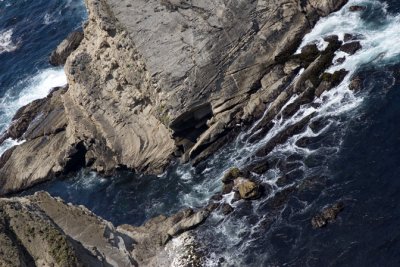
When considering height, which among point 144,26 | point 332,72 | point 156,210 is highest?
point 144,26

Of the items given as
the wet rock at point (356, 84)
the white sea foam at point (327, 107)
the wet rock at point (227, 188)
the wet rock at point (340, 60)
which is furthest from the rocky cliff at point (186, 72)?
the wet rock at point (227, 188)

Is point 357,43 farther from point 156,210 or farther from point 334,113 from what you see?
point 156,210

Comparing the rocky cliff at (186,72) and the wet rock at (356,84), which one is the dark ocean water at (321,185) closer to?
the wet rock at (356,84)

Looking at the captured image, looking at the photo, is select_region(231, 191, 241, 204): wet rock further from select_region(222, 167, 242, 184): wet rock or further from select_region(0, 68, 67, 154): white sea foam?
select_region(0, 68, 67, 154): white sea foam

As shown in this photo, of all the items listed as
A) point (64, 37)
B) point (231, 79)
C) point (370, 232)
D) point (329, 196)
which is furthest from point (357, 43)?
point (64, 37)

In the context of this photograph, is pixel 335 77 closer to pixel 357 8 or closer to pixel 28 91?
pixel 357 8

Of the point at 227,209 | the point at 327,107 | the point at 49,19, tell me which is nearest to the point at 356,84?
the point at 327,107
